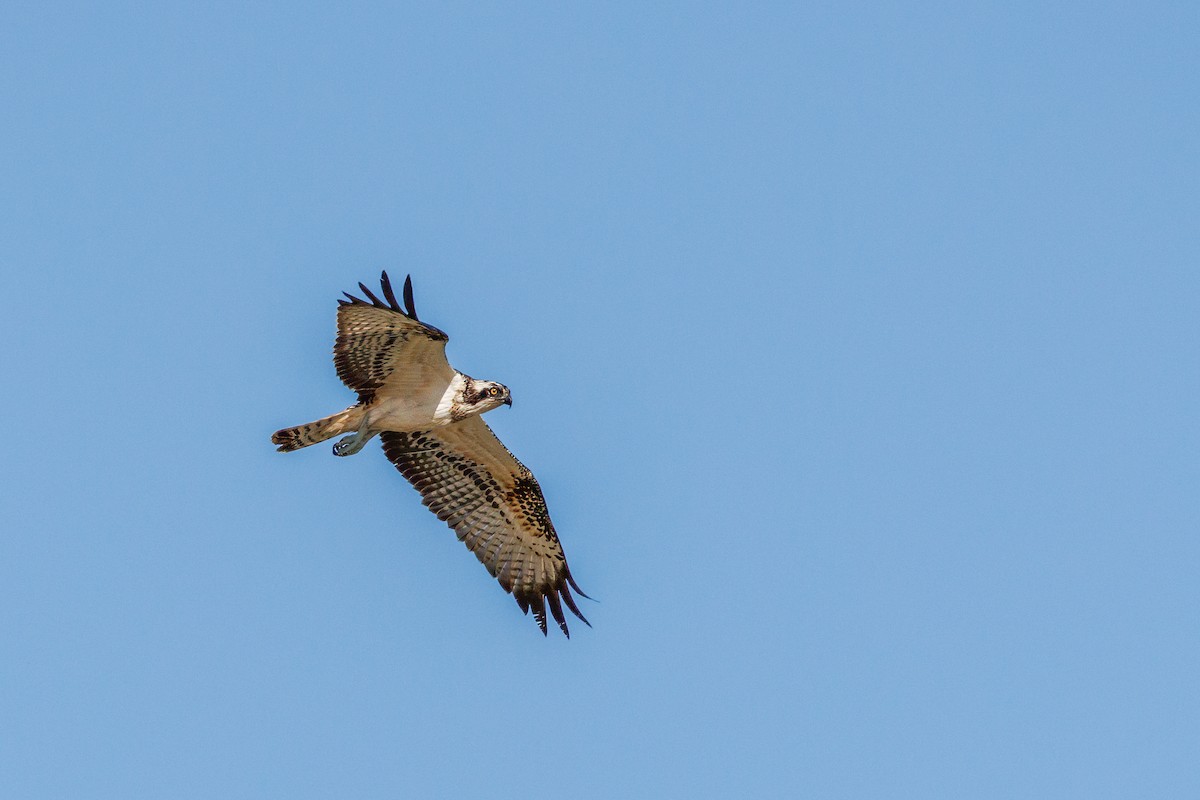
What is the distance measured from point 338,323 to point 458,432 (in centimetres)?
210

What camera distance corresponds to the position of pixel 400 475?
60.0 feet

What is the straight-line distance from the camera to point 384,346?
16328mm

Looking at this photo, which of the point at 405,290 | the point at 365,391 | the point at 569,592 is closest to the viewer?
the point at 405,290

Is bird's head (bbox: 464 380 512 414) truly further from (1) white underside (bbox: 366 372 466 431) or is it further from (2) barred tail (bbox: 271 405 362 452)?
(2) barred tail (bbox: 271 405 362 452)

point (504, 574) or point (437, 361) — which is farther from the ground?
point (437, 361)

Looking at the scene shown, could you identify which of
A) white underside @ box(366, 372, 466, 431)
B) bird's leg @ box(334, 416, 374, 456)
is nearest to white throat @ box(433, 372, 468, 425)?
white underside @ box(366, 372, 466, 431)

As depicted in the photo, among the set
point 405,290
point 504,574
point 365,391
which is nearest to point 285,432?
point 365,391

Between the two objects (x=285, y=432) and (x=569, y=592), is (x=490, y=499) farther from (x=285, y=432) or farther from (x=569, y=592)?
(x=285, y=432)

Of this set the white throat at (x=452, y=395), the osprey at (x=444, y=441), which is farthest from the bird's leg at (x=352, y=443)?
the white throat at (x=452, y=395)

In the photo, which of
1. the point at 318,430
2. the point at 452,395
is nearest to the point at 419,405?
the point at 452,395

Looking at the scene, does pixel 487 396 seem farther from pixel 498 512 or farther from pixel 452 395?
pixel 498 512

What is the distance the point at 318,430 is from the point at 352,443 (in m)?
0.39

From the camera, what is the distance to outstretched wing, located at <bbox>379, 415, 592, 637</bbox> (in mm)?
18125

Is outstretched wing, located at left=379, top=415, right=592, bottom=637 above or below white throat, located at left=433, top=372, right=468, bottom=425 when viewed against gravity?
below
